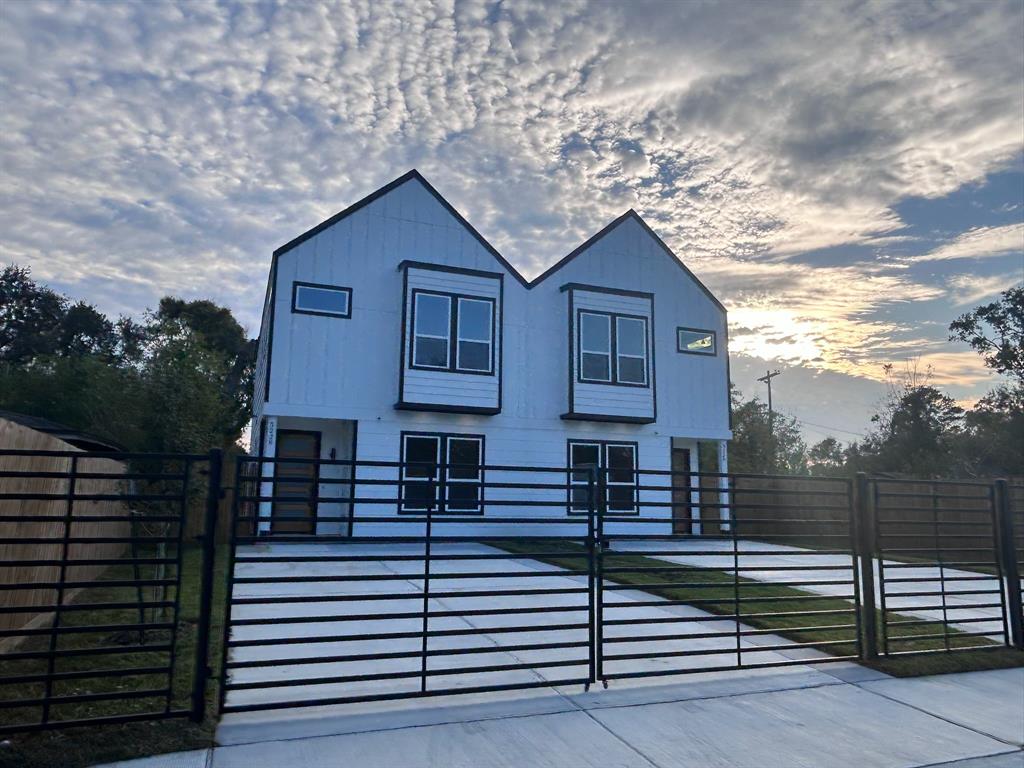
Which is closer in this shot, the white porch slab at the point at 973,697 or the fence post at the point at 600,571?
the white porch slab at the point at 973,697

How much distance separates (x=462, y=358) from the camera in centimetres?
1694

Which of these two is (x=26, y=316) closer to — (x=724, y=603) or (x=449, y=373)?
(x=449, y=373)

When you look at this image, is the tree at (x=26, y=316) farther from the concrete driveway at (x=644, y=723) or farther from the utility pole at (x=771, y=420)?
the utility pole at (x=771, y=420)

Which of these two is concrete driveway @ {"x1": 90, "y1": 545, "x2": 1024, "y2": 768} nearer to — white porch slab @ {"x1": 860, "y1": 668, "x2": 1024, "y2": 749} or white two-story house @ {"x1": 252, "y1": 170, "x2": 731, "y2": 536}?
white porch slab @ {"x1": 860, "y1": 668, "x2": 1024, "y2": 749}

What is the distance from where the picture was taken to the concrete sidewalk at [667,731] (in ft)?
13.4

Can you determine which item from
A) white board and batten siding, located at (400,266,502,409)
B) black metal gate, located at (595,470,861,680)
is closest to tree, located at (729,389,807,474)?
white board and batten siding, located at (400,266,502,409)

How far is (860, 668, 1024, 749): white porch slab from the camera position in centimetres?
510

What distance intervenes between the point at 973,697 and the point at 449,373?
12.6m

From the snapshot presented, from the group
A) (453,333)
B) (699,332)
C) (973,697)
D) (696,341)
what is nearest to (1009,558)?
(973,697)

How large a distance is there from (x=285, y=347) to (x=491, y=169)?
623cm

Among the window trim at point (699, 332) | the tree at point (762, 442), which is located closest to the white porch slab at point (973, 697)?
the window trim at point (699, 332)

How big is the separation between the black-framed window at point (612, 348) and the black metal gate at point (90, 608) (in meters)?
11.1

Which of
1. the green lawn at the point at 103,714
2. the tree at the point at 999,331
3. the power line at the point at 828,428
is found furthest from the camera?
the power line at the point at 828,428

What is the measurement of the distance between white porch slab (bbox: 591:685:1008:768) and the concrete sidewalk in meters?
0.01
